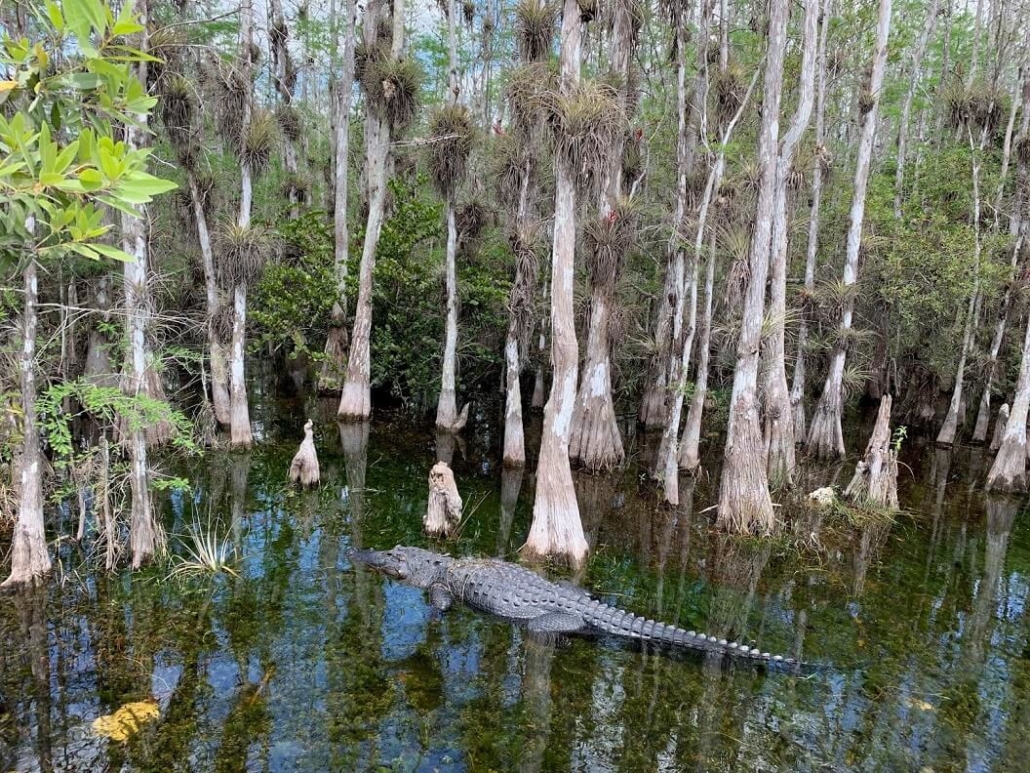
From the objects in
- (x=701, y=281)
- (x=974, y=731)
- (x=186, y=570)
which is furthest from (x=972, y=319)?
(x=186, y=570)

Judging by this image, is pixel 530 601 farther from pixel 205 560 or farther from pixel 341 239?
pixel 341 239

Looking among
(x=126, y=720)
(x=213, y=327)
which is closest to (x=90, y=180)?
(x=126, y=720)

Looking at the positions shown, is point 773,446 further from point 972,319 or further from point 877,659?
point 972,319

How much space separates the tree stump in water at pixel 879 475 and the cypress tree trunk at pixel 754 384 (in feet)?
8.34

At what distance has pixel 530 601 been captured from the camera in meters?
7.09

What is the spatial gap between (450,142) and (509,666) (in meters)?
11.1

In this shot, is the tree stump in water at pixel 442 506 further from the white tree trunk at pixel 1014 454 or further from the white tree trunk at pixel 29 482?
the white tree trunk at pixel 1014 454

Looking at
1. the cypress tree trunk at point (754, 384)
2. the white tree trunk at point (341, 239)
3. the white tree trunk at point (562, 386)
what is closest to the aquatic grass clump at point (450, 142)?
the white tree trunk at point (341, 239)

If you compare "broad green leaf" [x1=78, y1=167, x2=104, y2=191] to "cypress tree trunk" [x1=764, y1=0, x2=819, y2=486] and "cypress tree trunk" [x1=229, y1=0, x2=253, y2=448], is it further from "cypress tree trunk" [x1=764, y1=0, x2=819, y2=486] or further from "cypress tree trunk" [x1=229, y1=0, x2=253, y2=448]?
"cypress tree trunk" [x1=229, y1=0, x2=253, y2=448]

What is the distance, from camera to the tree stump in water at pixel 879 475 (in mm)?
11273


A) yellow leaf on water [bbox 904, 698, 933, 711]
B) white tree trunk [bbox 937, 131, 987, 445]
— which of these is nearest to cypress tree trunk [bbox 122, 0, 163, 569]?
yellow leaf on water [bbox 904, 698, 933, 711]

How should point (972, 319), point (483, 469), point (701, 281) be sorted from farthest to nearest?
point (701, 281)
point (972, 319)
point (483, 469)

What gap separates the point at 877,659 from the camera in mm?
6582

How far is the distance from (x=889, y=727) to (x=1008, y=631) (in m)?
3.19
